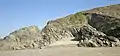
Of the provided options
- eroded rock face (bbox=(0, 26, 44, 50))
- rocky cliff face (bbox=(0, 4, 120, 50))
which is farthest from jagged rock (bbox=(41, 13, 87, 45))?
eroded rock face (bbox=(0, 26, 44, 50))

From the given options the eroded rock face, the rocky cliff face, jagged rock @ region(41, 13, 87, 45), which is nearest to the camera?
the rocky cliff face

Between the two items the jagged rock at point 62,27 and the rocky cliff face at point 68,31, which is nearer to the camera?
the rocky cliff face at point 68,31

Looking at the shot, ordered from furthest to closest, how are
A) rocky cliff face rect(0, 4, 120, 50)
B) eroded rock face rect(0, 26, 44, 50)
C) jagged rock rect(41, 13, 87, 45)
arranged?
jagged rock rect(41, 13, 87, 45) < eroded rock face rect(0, 26, 44, 50) < rocky cliff face rect(0, 4, 120, 50)

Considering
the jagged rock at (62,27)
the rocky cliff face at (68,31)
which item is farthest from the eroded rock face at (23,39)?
the jagged rock at (62,27)

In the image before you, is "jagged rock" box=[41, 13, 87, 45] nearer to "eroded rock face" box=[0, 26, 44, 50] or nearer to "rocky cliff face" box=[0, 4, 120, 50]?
"rocky cliff face" box=[0, 4, 120, 50]

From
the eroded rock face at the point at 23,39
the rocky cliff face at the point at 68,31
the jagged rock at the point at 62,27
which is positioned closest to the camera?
the rocky cliff face at the point at 68,31

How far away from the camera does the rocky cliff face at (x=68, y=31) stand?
118ft

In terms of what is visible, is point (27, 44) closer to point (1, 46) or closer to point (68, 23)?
point (1, 46)

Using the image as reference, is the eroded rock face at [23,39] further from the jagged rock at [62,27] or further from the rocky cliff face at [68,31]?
the jagged rock at [62,27]

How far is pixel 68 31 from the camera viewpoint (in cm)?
4156

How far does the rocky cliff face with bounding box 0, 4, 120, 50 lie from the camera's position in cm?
3588

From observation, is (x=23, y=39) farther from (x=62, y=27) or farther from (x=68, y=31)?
(x=68, y=31)

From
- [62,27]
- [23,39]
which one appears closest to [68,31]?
[62,27]

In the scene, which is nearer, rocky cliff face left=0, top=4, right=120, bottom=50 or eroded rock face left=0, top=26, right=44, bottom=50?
rocky cliff face left=0, top=4, right=120, bottom=50
